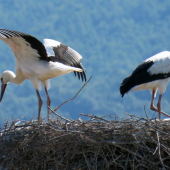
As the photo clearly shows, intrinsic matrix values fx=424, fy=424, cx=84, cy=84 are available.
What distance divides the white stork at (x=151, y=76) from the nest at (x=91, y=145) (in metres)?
2.25

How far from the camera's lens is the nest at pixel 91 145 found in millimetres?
5934

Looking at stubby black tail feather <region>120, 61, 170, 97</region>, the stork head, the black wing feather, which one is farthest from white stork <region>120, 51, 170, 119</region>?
the stork head

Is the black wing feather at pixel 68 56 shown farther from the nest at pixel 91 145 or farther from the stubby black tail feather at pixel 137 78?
the nest at pixel 91 145

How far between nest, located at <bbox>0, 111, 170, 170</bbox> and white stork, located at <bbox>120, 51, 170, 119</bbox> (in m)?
2.25

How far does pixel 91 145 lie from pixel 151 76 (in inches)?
121

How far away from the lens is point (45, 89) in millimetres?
8547

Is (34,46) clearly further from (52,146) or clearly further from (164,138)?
(164,138)

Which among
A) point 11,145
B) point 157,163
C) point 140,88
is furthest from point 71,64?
point 157,163

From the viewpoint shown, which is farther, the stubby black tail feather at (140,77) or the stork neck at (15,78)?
the stork neck at (15,78)

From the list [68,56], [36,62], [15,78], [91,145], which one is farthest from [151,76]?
[91,145]

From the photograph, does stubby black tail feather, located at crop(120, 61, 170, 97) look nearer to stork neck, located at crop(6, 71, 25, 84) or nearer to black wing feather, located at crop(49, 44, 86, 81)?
black wing feather, located at crop(49, 44, 86, 81)

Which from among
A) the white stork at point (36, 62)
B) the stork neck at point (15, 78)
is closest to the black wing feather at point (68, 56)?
the white stork at point (36, 62)

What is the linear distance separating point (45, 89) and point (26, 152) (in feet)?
7.79

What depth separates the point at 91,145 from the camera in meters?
6.01
